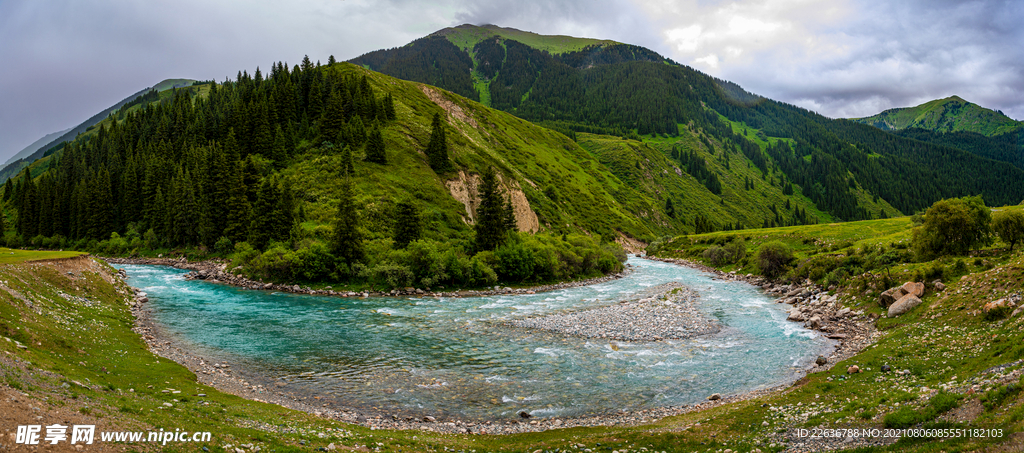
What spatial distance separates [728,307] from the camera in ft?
144

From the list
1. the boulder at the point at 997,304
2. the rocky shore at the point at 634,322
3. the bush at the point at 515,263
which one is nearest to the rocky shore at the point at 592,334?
the rocky shore at the point at 634,322

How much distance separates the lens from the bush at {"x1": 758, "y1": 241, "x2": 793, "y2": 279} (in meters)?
61.2

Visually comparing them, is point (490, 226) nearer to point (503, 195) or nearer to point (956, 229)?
point (503, 195)

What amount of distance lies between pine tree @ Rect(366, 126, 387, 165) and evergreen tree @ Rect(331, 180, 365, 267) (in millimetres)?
28579

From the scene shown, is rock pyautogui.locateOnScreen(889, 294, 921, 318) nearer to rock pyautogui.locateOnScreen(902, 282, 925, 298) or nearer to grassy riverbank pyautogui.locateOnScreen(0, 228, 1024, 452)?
rock pyautogui.locateOnScreen(902, 282, 925, 298)

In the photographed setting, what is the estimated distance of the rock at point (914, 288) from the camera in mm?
30297

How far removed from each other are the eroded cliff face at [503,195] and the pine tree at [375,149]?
1330 cm

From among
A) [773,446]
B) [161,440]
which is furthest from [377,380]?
[773,446]

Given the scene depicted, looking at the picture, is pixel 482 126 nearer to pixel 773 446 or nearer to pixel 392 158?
pixel 392 158

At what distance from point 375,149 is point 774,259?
229ft

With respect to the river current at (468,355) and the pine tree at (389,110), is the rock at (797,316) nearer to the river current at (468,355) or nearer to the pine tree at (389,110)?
the river current at (468,355)

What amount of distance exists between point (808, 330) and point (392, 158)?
7394cm

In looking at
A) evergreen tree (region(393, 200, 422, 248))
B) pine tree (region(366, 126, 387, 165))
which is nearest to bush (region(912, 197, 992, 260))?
evergreen tree (region(393, 200, 422, 248))

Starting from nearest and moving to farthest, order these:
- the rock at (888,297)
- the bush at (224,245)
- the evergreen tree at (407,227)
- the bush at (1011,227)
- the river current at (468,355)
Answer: the river current at (468,355), the rock at (888,297), the bush at (1011,227), the evergreen tree at (407,227), the bush at (224,245)
